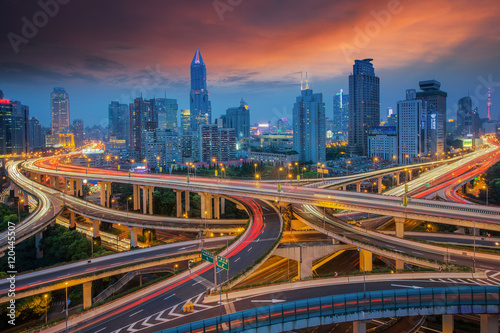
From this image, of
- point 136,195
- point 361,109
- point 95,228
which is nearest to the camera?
point 95,228

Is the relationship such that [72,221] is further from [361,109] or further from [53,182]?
[361,109]

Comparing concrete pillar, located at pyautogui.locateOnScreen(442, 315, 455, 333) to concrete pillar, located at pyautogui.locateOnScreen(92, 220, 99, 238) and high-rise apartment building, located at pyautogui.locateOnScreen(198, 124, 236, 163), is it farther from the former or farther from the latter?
high-rise apartment building, located at pyautogui.locateOnScreen(198, 124, 236, 163)

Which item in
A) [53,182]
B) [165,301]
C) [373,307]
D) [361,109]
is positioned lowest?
[165,301]

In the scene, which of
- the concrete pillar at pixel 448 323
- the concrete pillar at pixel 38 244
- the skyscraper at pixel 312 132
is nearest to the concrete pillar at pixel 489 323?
the concrete pillar at pixel 448 323

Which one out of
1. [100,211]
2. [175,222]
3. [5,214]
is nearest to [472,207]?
[175,222]

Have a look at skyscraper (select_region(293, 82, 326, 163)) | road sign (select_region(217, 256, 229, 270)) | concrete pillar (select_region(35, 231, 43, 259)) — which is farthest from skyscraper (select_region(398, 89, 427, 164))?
road sign (select_region(217, 256, 229, 270))

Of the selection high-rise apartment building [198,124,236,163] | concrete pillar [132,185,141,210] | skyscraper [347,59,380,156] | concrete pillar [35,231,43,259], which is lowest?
concrete pillar [35,231,43,259]

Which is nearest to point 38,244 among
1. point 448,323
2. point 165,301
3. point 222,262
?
point 165,301
